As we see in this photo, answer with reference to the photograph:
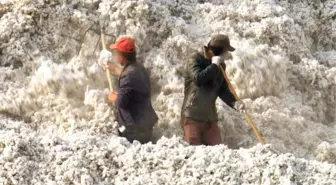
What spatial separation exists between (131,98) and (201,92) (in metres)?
0.58

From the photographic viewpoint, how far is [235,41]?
553 centimetres

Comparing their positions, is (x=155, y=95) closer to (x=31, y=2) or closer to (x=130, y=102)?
(x=130, y=102)

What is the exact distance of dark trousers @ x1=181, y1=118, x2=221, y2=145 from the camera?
15.0 feet

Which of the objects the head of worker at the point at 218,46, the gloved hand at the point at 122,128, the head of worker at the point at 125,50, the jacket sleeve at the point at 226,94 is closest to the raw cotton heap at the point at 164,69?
the gloved hand at the point at 122,128

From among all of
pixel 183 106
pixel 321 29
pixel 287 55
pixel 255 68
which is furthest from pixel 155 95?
pixel 321 29

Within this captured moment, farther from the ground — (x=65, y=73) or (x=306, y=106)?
(x=65, y=73)

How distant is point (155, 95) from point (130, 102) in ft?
2.63

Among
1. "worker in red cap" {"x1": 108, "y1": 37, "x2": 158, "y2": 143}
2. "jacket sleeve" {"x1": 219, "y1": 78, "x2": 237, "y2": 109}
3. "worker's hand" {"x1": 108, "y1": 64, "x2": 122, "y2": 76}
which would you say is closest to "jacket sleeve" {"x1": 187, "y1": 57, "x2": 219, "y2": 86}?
"jacket sleeve" {"x1": 219, "y1": 78, "x2": 237, "y2": 109}

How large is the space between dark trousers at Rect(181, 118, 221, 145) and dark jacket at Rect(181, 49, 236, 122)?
0.05 m

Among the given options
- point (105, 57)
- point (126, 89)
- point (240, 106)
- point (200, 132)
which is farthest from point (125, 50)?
point (240, 106)

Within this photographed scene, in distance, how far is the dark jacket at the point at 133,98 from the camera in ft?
14.3

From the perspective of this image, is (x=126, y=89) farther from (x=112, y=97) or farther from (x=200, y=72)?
(x=200, y=72)

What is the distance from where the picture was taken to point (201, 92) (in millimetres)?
4516

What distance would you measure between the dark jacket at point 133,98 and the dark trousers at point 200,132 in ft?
A: 1.01
